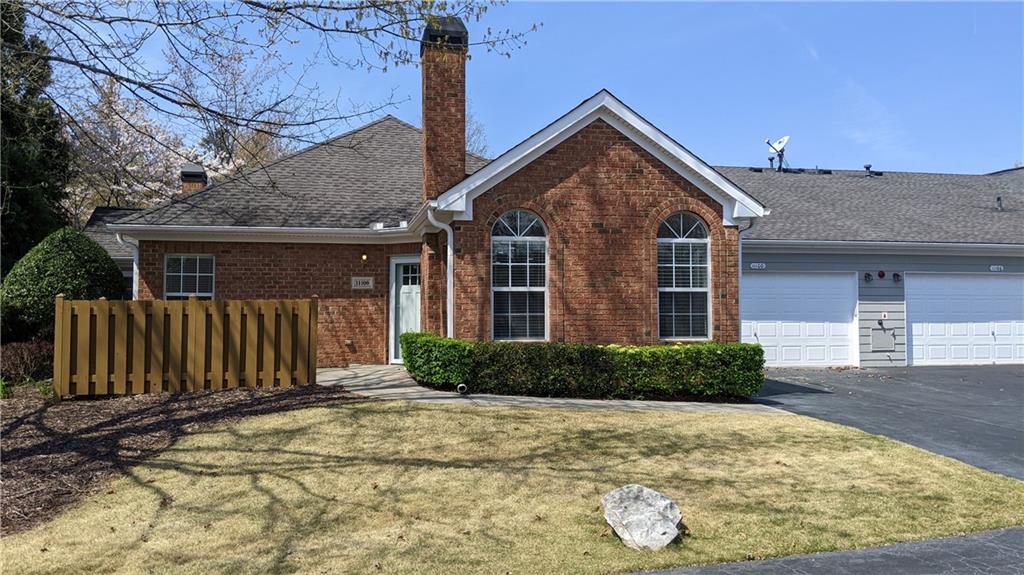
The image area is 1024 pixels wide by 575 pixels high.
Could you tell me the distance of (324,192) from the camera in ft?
51.9

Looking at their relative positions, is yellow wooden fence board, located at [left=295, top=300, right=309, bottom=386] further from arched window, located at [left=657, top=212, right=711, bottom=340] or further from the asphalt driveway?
the asphalt driveway

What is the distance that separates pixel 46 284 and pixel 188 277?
8.14 feet

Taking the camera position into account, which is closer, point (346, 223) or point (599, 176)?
point (599, 176)

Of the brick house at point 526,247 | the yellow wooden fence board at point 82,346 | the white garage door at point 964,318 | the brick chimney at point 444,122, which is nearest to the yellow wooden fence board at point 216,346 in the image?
the yellow wooden fence board at point 82,346

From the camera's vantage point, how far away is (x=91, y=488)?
630 cm

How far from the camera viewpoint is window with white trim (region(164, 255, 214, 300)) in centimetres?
1438

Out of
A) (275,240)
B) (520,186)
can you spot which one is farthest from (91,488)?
(275,240)

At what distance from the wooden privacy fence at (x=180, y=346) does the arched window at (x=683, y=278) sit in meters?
6.06

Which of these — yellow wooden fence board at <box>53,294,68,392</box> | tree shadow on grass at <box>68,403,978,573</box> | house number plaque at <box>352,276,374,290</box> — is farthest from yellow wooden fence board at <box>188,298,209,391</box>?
house number plaque at <box>352,276,374,290</box>

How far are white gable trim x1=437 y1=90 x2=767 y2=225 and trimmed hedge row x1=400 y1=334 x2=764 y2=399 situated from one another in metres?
2.46

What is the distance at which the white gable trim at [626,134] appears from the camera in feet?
38.4

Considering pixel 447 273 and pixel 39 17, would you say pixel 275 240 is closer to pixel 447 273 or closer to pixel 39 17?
pixel 447 273

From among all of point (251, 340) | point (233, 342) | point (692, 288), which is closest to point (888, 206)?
point (692, 288)

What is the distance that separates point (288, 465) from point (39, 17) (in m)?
5.89
